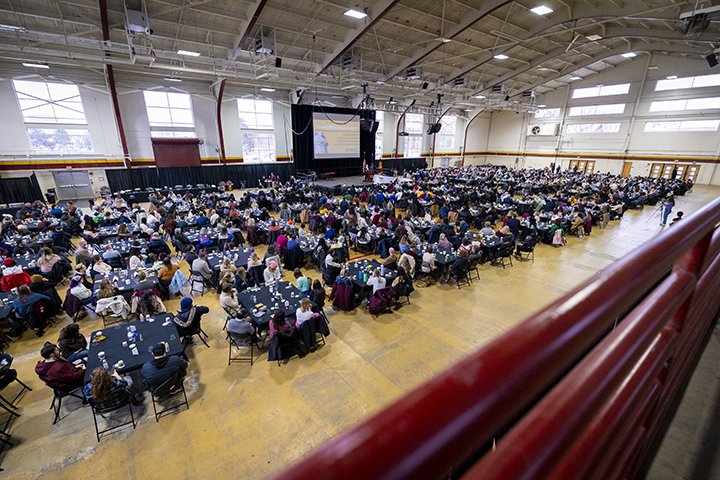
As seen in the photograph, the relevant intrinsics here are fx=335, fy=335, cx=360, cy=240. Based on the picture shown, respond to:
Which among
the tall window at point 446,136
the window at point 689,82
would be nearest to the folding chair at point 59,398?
the tall window at point 446,136

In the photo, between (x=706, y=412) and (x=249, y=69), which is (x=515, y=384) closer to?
(x=706, y=412)

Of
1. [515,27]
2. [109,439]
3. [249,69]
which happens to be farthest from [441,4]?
[109,439]

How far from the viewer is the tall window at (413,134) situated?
119 ft

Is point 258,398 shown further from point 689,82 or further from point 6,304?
point 689,82

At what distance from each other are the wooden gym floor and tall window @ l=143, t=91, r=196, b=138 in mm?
18398

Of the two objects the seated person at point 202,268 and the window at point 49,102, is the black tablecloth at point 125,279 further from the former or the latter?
the window at point 49,102

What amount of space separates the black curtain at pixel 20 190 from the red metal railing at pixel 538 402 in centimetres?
2576

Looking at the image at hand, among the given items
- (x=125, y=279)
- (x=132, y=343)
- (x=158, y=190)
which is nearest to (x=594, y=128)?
(x=158, y=190)

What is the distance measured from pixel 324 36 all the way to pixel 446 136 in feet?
80.8

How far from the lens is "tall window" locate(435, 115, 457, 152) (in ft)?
129

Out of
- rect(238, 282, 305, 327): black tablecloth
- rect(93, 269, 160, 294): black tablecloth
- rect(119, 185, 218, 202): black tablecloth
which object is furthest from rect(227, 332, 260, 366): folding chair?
rect(119, 185, 218, 202): black tablecloth

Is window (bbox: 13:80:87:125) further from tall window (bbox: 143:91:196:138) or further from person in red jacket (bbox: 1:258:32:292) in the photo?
person in red jacket (bbox: 1:258:32:292)

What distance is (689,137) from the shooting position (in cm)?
2689

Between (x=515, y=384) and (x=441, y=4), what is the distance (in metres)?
21.0
